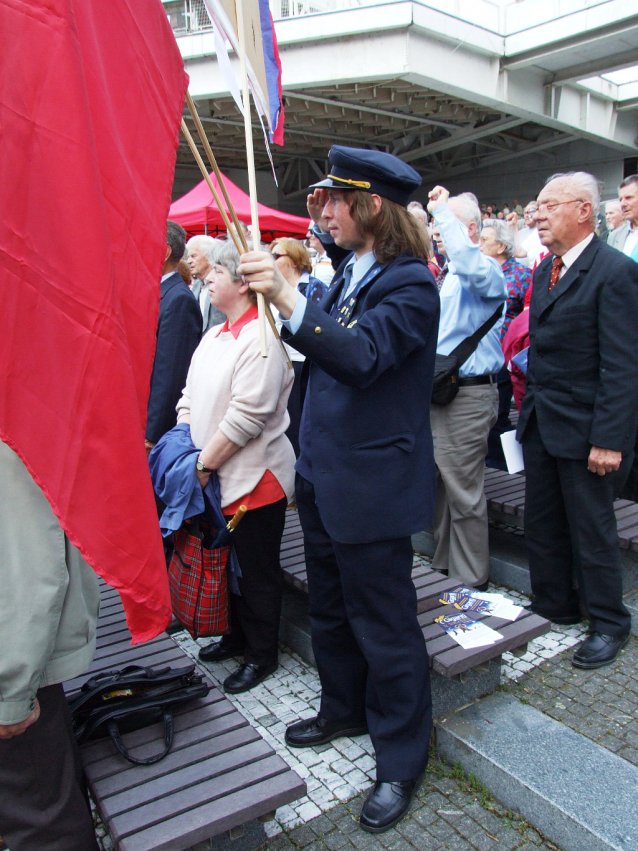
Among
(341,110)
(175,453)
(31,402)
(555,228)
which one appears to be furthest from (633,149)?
(31,402)

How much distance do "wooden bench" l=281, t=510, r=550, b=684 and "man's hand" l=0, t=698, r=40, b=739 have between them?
56.9 inches

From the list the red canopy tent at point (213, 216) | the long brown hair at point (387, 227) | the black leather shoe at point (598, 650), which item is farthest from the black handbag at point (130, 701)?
the red canopy tent at point (213, 216)

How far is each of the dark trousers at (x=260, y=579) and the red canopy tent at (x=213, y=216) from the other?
6.43 metres

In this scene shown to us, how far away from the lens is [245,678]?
3.18 meters

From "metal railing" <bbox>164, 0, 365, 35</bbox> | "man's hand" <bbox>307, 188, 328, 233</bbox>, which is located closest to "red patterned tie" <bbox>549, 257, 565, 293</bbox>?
"man's hand" <bbox>307, 188, 328, 233</bbox>

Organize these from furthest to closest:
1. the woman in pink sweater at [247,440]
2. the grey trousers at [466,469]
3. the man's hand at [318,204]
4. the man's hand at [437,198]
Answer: the grey trousers at [466,469]
the man's hand at [437,198]
the woman in pink sweater at [247,440]
the man's hand at [318,204]

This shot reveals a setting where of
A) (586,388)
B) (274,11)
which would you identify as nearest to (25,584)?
(586,388)

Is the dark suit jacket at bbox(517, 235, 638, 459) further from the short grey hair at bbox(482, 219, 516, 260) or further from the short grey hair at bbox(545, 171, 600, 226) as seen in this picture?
the short grey hair at bbox(482, 219, 516, 260)

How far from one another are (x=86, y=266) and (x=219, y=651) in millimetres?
2485

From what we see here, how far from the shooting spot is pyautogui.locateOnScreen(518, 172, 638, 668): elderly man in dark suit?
9.89 ft

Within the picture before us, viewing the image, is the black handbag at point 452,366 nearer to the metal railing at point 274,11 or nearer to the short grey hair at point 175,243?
the short grey hair at point 175,243

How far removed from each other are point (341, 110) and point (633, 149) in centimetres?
808

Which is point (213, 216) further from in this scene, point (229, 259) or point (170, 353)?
point (229, 259)

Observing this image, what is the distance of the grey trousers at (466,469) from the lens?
3756mm
